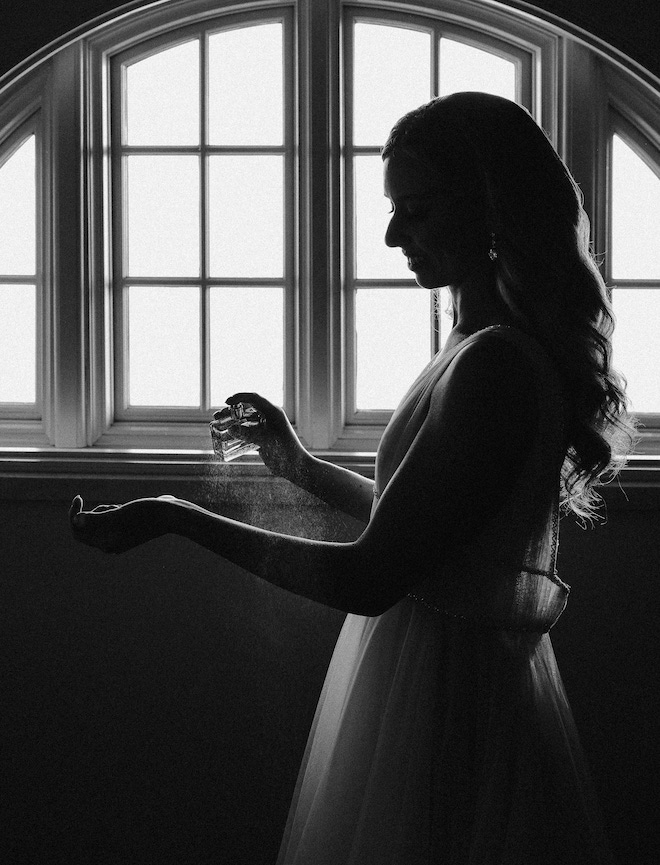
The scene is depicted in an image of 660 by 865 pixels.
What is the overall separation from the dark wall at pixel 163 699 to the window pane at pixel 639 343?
51 cm

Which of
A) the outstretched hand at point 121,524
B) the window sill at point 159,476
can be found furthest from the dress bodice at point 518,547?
the window sill at point 159,476

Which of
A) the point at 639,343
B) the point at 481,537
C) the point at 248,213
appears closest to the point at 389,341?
the point at 248,213

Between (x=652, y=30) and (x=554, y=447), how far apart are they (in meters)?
1.03

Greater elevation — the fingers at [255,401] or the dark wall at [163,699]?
the fingers at [255,401]

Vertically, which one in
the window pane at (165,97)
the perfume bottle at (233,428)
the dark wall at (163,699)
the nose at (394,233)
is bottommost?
the dark wall at (163,699)

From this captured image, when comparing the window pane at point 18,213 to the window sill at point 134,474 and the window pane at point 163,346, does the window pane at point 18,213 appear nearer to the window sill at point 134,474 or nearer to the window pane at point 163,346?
the window pane at point 163,346

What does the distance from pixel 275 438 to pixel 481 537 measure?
1.38 feet

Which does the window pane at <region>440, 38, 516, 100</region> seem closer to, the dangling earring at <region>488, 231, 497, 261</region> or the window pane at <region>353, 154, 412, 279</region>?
the window pane at <region>353, 154, 412, 279</region>

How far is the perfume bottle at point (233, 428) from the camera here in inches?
42.7

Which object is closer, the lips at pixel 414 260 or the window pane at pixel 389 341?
the lips at pixel 414 260

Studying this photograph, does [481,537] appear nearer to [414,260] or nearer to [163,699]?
[414,260]

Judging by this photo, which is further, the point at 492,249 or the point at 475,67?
the point at 475,67

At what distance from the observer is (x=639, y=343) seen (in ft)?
5.51

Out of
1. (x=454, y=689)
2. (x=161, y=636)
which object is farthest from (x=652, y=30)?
(x=161, y=636)
